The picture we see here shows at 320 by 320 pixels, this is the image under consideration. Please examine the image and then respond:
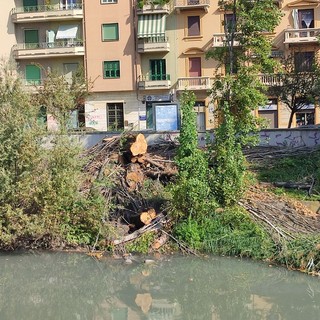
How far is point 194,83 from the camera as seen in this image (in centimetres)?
3659

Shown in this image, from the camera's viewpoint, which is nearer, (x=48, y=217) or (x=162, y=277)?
(x=162, y=277)

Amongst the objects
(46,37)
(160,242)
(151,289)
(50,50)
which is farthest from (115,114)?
(151,289)

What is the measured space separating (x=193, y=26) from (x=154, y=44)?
3193mm

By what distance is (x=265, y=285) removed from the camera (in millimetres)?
A: 9938

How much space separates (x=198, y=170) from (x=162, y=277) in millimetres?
2924

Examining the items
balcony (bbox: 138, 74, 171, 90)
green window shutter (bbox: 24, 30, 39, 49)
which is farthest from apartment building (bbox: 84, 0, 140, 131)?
green window shutter (bbox: 24, 30, 39, 49)

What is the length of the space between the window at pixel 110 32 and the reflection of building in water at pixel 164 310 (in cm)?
3112

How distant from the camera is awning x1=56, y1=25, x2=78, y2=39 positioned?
124ft

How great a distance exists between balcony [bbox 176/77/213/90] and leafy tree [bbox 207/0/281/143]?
1780 cm

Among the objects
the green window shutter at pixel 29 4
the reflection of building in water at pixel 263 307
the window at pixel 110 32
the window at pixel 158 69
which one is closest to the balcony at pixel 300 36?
the window at pixel 158 69

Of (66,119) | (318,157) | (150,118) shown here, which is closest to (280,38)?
(150,118)

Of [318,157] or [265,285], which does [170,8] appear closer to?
[318,157]

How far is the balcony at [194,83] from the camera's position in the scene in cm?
3612

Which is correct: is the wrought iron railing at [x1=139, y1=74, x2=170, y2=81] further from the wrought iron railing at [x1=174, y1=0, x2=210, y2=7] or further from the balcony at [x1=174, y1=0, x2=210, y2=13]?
the wrought iron railing at [x1=174, y1=0, x2=210, y2=7]
